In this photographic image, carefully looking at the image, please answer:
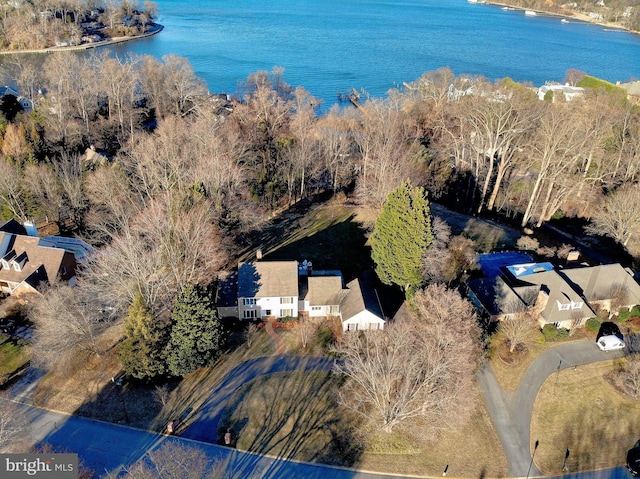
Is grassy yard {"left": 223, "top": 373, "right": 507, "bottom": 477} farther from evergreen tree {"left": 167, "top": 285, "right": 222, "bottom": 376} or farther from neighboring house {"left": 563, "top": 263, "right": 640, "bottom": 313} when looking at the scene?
neighboring house {"left": 563, "top": 263, "right": 640, "bottom": 313}

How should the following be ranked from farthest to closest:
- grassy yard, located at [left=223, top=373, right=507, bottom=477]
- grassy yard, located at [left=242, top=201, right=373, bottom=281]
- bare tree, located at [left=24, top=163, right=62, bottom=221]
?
1. bare tree, located at [left=24, top=163, right=62, bottom=221]
2. grassy yard, located at [left=242, top=201, right=373, bottom=281]
3. grassy yard, located at [left=223, top=373, right=507, bottom=477]

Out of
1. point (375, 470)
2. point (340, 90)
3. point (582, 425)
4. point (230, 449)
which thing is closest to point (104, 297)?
point (230, 449)

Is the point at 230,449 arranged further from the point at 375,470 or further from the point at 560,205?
the point at 560,205

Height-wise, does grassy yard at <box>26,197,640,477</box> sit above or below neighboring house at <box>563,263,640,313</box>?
below

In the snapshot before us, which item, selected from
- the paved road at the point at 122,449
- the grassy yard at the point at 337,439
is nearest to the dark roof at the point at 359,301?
the grassy yard at the point at 337,439

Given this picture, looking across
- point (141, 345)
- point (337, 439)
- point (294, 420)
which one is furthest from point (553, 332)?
point (141, 345)

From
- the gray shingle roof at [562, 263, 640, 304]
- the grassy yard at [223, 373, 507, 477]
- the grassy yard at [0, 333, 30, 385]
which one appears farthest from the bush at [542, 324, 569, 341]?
A: the grassy yard at [0, 333, 30, 385]
